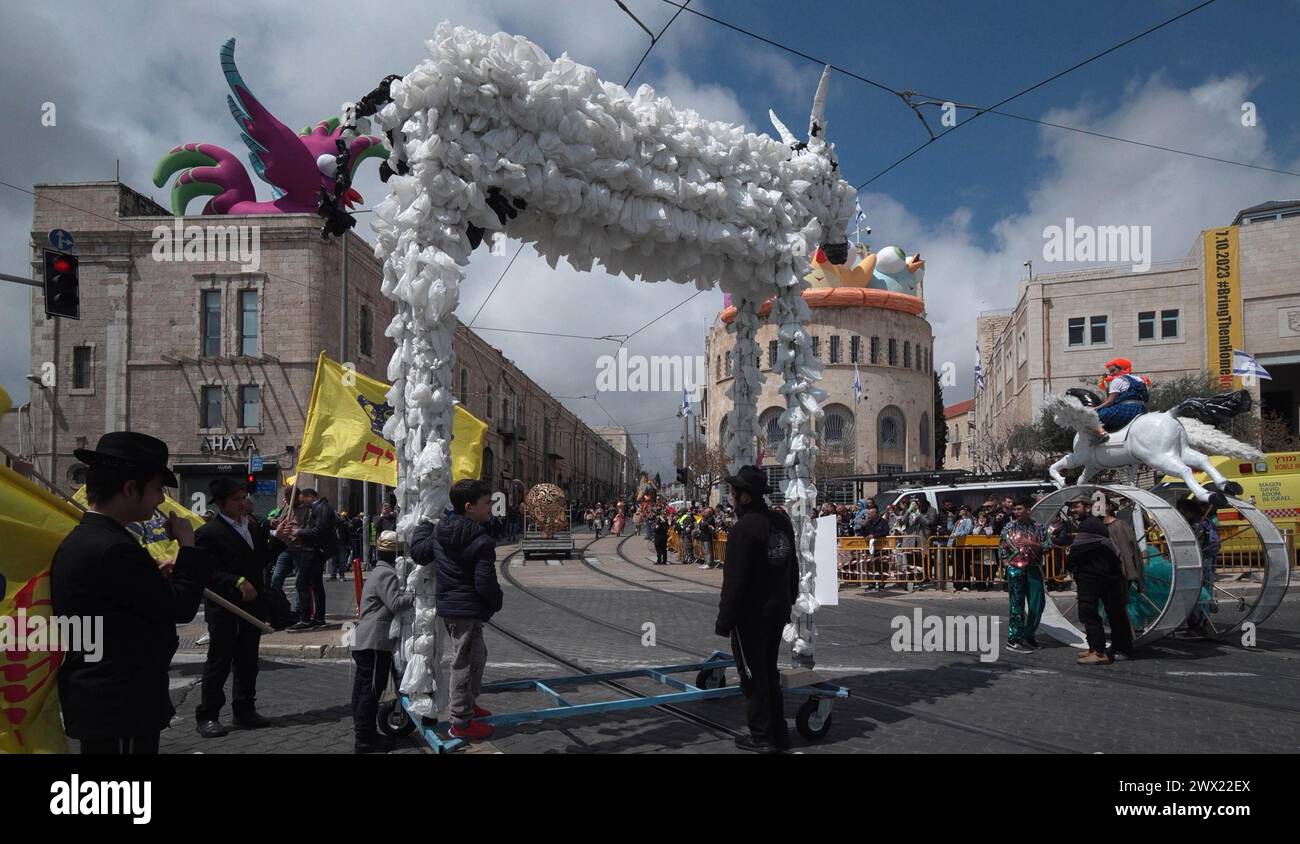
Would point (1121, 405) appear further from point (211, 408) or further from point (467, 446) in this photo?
point (211, 408)

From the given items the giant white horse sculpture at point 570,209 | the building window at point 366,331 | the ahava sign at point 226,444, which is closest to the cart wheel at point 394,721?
the giant white horse sculpture at point 570,209

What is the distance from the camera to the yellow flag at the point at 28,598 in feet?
10.8

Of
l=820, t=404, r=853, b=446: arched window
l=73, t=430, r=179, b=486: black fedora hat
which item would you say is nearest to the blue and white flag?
l=73, t=430, r=179, b=486: black fedora hat

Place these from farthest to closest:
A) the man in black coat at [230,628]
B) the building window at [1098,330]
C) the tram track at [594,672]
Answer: the building window at [1098,330] < the tram track at [594,672] < the man in black coat at [230,628]

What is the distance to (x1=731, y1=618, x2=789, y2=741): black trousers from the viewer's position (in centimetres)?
549

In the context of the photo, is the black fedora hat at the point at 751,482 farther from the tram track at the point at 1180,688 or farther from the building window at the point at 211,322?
the building window at the point at 211,322

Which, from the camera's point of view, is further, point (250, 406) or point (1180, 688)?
point (250, 406)

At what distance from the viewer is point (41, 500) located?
12.3 feet

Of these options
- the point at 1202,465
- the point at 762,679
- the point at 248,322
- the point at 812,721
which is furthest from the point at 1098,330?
the point at 762,679

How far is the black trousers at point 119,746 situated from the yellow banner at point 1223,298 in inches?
1560

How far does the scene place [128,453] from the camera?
3.38 metres

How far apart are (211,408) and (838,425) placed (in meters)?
40.1
